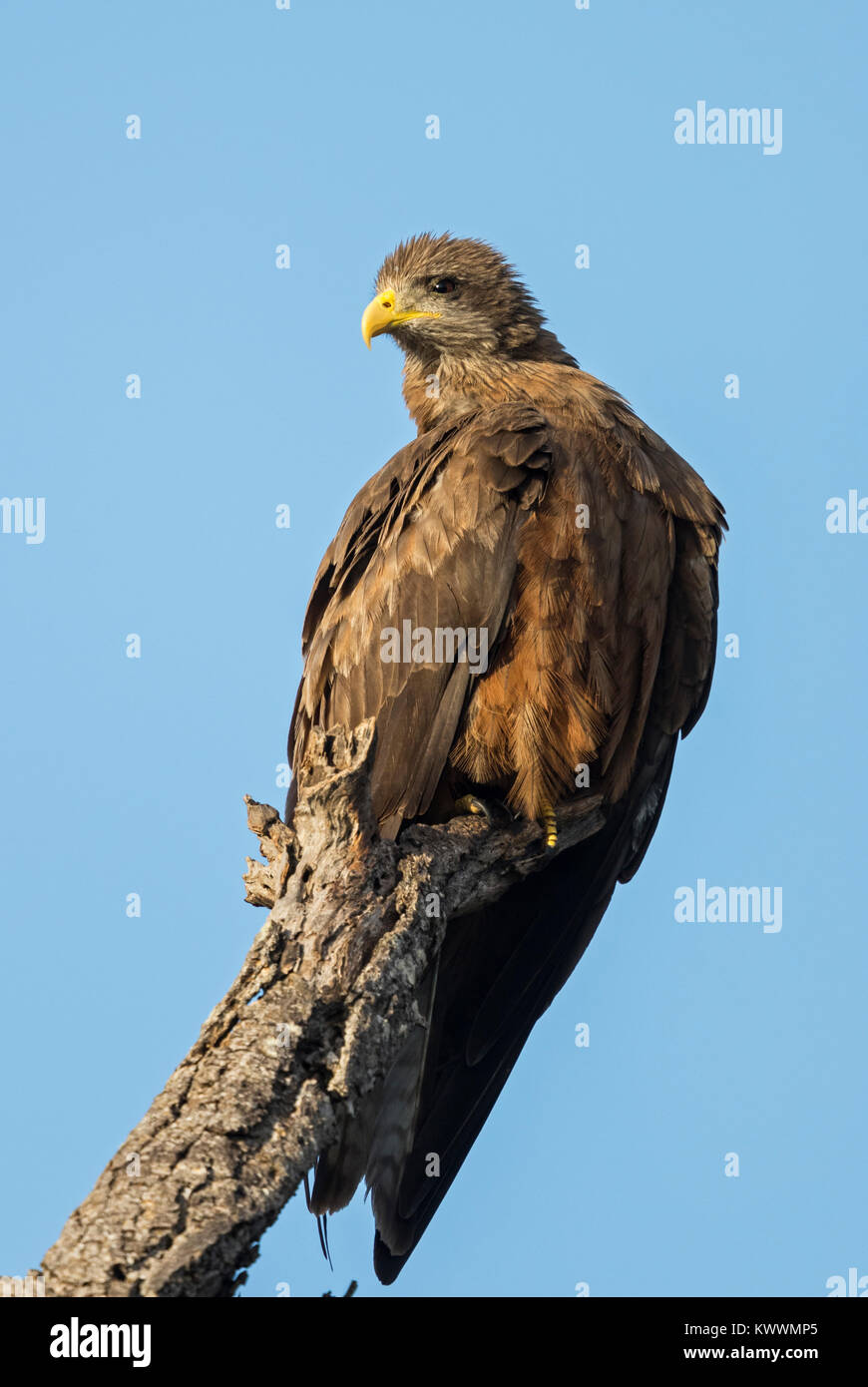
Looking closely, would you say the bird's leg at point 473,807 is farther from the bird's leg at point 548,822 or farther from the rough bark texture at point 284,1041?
the bird's leg at point 548,822

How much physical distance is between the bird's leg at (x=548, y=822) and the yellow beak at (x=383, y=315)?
3.33 m

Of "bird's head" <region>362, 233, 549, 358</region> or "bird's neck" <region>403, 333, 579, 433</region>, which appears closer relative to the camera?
"bird's neck" <region>403, 333, 579, 433</region>

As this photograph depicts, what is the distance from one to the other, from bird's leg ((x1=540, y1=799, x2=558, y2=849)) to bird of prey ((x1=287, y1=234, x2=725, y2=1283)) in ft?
0.05

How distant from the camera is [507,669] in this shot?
5684 mm

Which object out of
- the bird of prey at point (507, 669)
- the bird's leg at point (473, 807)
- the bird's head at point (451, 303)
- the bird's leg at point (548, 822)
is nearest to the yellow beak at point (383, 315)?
the bird's head at point (451, 303)

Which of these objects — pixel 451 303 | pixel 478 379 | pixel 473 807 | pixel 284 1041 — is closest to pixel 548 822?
pixel 473 807

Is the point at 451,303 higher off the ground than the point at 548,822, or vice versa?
the point at 451,303

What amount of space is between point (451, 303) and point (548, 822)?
3.38 m

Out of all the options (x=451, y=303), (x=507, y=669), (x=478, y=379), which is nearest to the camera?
(x=507, y=669)

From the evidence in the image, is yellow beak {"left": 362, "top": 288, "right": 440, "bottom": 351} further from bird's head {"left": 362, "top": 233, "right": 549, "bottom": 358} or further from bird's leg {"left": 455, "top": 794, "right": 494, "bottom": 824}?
bird's leg {"left": 455, "top": 794, "right": 494, "bottom": 824}

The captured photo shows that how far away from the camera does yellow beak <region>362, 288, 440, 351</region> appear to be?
24.9 ft

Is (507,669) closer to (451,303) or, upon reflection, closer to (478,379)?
(478,379)

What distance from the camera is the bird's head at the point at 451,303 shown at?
24.1ft

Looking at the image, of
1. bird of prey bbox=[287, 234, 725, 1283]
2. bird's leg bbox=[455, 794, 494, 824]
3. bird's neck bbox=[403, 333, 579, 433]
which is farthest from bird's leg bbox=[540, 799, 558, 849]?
bird's neck bbox=[403, 333, 579, 433]
